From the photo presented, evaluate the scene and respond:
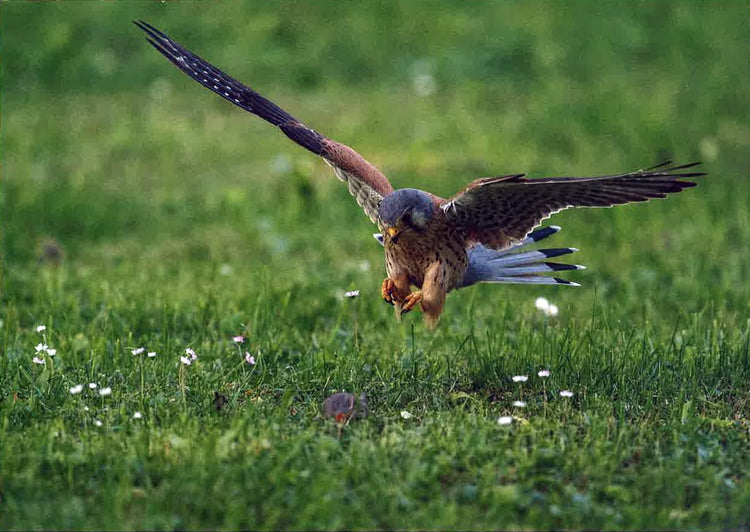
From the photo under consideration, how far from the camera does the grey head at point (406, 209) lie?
454 centimetres

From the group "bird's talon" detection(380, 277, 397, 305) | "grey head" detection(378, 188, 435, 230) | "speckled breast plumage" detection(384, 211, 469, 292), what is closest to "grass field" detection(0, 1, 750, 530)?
"bird's talon" detection(380, 277, 397, 305)

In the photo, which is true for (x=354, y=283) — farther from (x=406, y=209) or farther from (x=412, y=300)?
(x=406, y=209)

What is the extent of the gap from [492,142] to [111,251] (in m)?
3.73

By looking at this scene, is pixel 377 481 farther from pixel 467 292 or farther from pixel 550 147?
pixel 550 147

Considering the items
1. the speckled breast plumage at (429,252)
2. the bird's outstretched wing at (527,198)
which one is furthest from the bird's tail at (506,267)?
the bird's outstretched wing at (527,198)

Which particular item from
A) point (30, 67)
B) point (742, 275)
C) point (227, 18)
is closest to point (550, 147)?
point (742, 275)

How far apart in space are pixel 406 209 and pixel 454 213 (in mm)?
257

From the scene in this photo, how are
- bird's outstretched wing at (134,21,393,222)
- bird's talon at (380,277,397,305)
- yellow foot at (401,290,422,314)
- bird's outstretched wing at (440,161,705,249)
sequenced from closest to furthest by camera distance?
bird's outstretched wing at (440,161,705,249) < yellow foot at (401,290,422,314) < bird's talon at (380,277,397,305) < bird's outstretched wing at (134,21,393,222)

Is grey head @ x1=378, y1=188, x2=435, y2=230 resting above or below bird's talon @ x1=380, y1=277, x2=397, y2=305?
above

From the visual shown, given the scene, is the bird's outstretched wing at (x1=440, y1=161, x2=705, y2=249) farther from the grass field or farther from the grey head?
the grass field

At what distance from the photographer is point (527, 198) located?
15.0ft

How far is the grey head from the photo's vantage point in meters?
4.54

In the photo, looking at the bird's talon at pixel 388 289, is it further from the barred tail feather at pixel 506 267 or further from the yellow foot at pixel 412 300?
the barred tail feather at pixel 506 267

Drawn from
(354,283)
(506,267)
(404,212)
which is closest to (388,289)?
(404,212)
